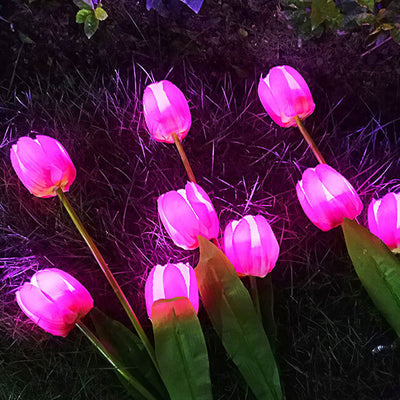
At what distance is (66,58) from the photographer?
121cm

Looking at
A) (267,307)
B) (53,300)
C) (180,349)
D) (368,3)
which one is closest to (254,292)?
(267,307)

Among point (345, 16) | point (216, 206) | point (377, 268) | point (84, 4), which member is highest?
point (345, 16)

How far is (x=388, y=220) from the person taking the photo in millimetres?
843

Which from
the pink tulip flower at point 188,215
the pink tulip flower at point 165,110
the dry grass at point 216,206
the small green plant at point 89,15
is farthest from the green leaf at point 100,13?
the pink tulip flower at point 188,215

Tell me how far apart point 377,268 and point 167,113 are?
40 cm

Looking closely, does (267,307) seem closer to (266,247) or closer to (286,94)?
(266,247)

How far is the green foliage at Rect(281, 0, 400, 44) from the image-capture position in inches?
43.3

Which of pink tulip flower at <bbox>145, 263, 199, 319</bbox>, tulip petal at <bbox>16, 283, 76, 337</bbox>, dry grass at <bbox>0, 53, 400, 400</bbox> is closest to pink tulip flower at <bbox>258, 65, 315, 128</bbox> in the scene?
dry grass at <bbox>0, 53, 400, 400</bbox>

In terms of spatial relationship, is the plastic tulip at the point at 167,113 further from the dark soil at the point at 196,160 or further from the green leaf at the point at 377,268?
the green leaf at the point at 377,268

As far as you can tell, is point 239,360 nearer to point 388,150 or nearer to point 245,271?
point 245,271

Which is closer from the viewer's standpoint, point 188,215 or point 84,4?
point 188,215

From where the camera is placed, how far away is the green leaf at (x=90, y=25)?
113 centimetres

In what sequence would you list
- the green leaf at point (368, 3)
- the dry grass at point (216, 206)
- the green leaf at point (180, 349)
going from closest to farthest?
the green leaf at point (180, 349) → the dry grass at point (216, 206) → the green leaf at point (368, 3)

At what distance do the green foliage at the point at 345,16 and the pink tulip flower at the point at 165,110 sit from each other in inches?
13.5
